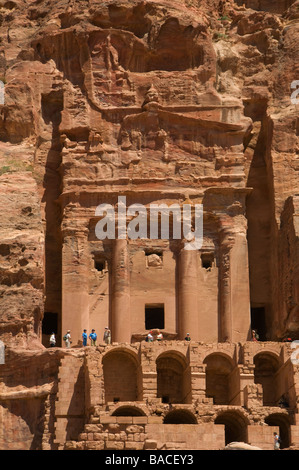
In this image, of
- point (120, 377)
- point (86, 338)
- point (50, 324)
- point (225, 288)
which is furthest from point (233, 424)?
point (50, 324)

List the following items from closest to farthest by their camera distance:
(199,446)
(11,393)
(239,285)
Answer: (199,446) < (11,393) < (239,285)

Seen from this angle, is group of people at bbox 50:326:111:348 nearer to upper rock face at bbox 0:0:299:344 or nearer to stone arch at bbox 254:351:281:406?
upper rock face at bbox 0:0:299:344

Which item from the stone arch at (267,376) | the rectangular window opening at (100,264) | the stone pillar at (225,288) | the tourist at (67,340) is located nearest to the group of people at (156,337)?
the stone pillar at (225,288)

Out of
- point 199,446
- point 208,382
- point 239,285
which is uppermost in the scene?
point 239,285

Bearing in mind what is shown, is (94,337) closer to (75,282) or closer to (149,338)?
(149,338)

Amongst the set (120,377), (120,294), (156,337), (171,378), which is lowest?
(120,377)

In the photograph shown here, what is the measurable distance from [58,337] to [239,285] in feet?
31.4

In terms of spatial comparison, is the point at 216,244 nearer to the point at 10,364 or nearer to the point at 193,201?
the point at 193,201

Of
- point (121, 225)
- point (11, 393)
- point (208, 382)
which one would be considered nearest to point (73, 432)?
point (11, 393)

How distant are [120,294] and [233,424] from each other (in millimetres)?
9810

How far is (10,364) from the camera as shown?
220ft

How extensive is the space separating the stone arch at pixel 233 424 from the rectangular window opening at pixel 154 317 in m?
8.27

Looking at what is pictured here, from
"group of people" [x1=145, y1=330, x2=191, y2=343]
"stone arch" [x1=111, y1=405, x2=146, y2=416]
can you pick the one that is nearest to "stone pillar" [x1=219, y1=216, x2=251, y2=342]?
"group of people" [x1=145, y1=330, x2=191, y2=343]

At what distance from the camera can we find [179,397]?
226 ft
